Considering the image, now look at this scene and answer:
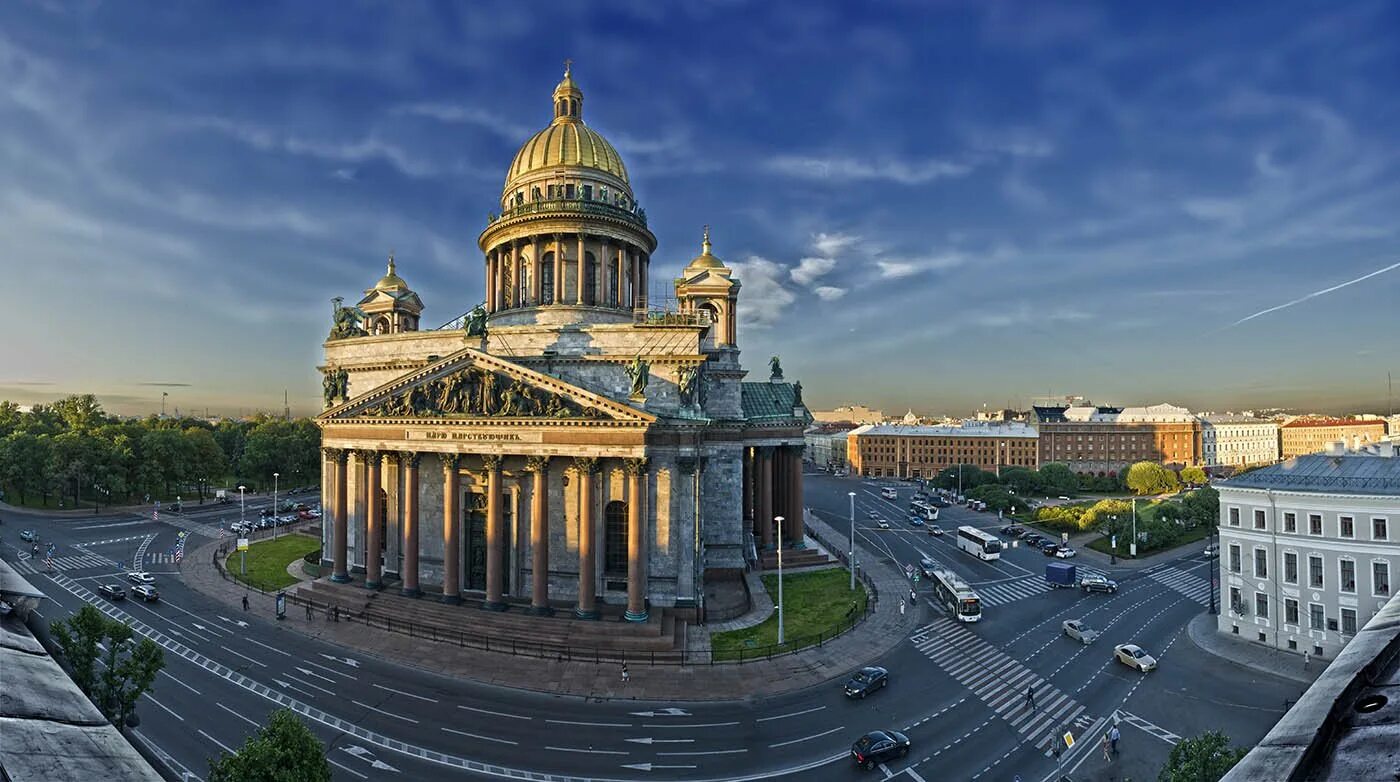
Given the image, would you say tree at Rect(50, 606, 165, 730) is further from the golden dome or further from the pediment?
the golden dome

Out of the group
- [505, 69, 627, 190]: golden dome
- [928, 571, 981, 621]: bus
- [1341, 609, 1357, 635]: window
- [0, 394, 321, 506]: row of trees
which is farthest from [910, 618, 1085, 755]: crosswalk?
[0, 394, 321, 506]: row of trees

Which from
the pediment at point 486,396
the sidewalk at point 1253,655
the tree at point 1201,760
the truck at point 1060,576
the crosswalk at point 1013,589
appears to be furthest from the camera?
the truck at point 1060,576

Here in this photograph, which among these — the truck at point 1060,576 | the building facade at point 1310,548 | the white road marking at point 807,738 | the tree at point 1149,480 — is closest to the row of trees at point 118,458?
the white road marking at point 807,738

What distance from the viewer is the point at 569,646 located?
3819cm

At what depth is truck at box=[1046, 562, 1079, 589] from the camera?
56125 mm

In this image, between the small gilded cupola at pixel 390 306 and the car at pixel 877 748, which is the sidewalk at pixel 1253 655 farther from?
the small gilded cupola at pixel 390 306

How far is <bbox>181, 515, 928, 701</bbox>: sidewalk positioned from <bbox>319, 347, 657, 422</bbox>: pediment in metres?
14.0

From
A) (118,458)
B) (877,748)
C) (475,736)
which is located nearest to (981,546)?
(877,748)

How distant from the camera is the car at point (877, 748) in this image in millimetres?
26781

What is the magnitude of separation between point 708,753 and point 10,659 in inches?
1087

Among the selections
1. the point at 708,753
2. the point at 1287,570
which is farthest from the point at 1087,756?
the point at 1287,570

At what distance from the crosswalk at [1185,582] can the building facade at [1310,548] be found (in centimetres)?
1049

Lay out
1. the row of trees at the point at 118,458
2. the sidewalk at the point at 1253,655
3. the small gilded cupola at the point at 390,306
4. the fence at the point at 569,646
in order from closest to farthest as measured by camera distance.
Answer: the sidewalk at the point at 1253,655
the fence at the point at 569,646
the small gilded cupola at the point at 390,306
the row of trees at the point at 118,458

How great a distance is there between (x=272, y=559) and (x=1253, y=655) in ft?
242
